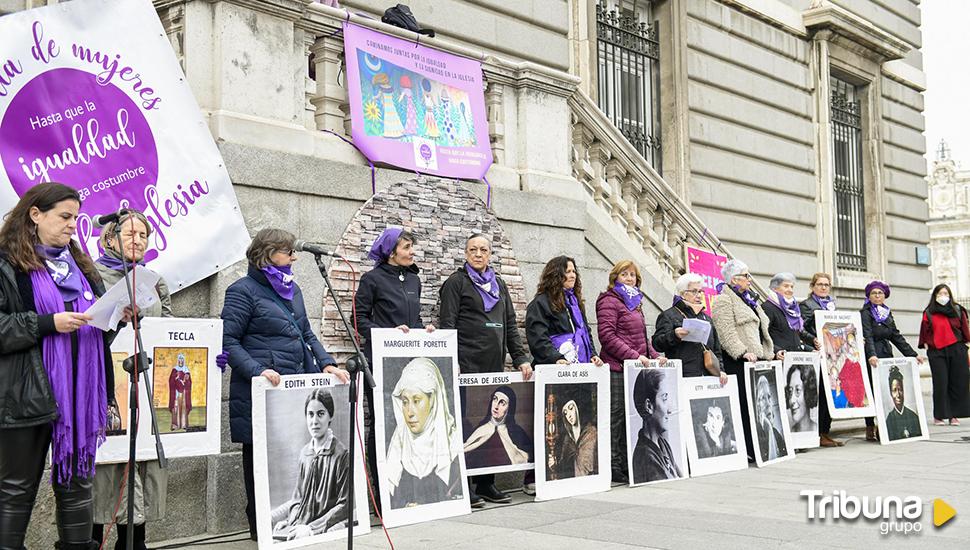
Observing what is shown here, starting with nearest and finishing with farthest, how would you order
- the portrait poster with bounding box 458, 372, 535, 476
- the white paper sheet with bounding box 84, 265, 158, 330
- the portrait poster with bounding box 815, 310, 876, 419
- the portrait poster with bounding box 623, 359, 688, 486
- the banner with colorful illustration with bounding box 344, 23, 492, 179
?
1. the white paper sheet with bounding box 84, 265, 158, 330
2. the portrait poster with bounding box 458, 372, 535, 476
3. the banner with colorful illustration with bounding box 344, 23, 492, 179
4. the portrait poster with bounding box 623, 359, 688, 486
5. the portrait poster with bounding box 815, 310, 876, 419

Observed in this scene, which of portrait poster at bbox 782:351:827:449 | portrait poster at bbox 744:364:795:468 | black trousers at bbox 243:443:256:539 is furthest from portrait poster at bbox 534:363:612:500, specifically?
portrait poster at bbox 782:351:827:449

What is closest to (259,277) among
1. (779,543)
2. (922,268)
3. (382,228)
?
(382,228)

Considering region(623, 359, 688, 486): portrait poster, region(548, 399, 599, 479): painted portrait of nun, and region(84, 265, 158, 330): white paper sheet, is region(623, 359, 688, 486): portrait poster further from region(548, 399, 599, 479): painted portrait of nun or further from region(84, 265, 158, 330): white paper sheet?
region(84, 265, 158, 330): white paper sheet

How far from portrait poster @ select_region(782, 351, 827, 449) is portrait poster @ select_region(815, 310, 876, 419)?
0.79 ft

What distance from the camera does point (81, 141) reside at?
6.59 m

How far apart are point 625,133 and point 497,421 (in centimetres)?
962

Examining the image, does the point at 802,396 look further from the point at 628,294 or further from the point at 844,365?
the point at 628,294

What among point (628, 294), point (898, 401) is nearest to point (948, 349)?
point (898, 401)

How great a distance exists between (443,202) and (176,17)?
2550mm

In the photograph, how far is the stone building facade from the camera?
7195 mm

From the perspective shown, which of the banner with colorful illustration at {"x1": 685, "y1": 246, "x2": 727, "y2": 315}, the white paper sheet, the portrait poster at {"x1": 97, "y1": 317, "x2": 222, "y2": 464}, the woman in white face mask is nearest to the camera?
the white paper sheet

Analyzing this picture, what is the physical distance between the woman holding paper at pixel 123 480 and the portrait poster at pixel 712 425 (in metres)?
4.56

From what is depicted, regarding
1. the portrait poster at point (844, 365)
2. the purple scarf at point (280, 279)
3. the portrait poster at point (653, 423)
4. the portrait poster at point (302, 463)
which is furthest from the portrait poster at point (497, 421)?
the portrait poster at point (844, 365)

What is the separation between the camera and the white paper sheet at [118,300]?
464cm
